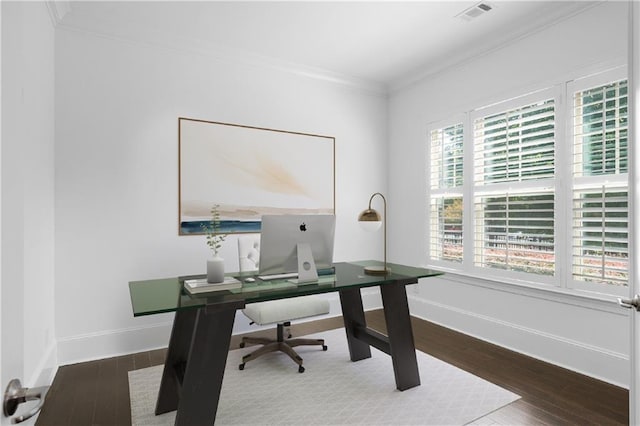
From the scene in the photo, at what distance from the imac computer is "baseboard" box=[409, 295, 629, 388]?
1.99m

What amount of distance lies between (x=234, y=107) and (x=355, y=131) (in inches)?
59.8

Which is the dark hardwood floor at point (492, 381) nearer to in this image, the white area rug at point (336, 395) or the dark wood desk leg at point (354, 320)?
the white area rug at point (336, 395)

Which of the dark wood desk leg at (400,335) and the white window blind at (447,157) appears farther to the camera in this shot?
the white window blind at (447,157)

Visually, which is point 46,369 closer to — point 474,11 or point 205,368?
point 205,368

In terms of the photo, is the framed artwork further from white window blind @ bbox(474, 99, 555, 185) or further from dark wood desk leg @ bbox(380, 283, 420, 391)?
dark wood desk leg @ bbox(380, 283, 420, 391)

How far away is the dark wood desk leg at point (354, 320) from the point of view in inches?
121

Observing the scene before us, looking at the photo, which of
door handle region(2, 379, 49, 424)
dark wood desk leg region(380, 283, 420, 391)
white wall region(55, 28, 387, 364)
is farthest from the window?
door handle region(2, 379, 49, 424)

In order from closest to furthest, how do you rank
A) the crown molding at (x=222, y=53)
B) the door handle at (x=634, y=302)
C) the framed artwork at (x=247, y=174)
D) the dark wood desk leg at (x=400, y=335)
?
the door handle at (x=634, y=302) → the dark wood desk leg at (x=400, y=335) → the crown molding at (x=222, y=53) → the framed artwork at (x=247, y=174)

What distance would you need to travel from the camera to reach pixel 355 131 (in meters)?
4.62

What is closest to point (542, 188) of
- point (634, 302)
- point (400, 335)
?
point (400, 335)

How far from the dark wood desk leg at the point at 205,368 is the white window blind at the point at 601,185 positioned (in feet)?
8.50

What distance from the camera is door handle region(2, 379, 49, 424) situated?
0.62 meters

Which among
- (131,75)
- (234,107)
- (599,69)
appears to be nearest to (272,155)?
(234,107)

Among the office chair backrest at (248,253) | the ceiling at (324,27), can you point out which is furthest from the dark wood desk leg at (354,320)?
the ceiling at (324,27)
